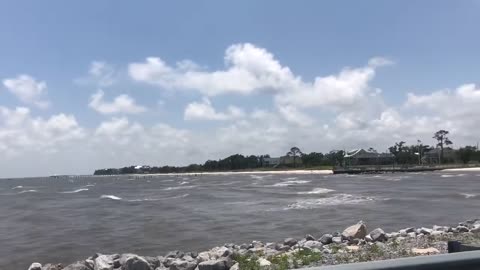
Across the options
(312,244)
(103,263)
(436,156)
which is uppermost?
(436,156)

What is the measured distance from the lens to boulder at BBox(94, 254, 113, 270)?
1279cm

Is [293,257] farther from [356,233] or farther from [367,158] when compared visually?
[367,158]

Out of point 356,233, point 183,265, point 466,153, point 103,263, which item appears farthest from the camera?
point 466,153

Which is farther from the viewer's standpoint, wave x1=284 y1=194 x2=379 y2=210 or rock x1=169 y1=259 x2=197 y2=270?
wave x1=284 y1=194 x2=379 y2=210

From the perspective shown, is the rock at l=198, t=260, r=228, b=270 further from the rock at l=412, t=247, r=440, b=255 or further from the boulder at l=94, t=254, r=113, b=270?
the rock at l=412, t=247, r=440, b=255

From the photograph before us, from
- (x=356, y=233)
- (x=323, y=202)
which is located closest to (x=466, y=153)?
(x=323, y=202)

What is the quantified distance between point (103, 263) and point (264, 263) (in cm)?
450

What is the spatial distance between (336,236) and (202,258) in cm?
517

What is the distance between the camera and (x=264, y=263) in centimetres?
1110

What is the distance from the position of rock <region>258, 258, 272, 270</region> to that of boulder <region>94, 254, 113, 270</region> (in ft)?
12.8

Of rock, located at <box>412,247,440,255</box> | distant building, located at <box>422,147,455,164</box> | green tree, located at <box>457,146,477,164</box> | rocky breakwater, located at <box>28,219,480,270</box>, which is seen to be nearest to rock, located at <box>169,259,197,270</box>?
rocky breakwater, located at <box>28,219,480,270</box>

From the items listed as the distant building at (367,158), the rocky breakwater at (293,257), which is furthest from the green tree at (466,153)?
the rocky breakwater at (293,257)

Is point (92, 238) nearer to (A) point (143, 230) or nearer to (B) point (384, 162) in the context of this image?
(A) point (143, 230)

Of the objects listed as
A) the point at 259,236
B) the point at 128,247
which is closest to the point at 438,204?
the point at 259,236
